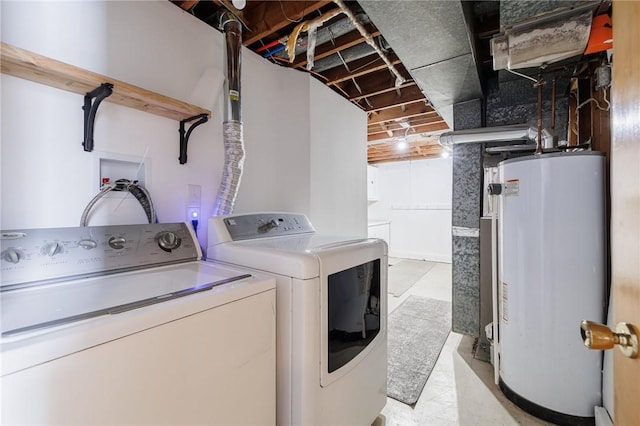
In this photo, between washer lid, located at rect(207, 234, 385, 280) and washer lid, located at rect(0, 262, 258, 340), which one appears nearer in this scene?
washer lid, located at rect(0, 262, 258, 340)

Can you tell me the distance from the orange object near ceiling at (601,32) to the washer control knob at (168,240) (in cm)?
243

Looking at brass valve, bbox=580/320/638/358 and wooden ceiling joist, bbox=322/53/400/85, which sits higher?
wooden ceiling joist, bbox=322/53/400/85

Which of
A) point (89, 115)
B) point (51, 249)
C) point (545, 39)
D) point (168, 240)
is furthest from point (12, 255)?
point (545, 39)

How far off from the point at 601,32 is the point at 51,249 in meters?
2.75

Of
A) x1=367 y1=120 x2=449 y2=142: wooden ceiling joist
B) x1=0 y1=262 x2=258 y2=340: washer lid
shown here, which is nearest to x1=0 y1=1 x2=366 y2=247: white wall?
x1=0 y1=262 x2=258 y2=340: washer lid

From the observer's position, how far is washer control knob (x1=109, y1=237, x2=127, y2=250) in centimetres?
112

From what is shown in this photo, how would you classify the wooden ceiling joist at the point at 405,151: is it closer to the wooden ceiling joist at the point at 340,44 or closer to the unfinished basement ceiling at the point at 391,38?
the unfinished basement ceiling at the point at 391,38

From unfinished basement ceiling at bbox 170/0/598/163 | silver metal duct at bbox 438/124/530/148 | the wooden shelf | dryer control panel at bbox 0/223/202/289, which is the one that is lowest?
dryer control panel at bbox 0/223/202/289

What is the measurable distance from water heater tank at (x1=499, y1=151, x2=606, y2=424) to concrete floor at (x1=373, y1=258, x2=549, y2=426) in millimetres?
138

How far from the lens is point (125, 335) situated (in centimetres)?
66

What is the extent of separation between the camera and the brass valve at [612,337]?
1.80 ft

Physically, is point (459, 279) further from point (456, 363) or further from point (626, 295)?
point (626, 295)

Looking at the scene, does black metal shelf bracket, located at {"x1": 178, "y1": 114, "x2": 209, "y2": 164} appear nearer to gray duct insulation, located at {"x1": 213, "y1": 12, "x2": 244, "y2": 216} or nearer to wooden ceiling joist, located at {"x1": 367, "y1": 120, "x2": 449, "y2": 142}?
gray duct insulation, located at {"x1": 213, "y1": 12, "x2": 244, "y2": 216}

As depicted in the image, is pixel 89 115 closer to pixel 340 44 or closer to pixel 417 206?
pixel 340 44
